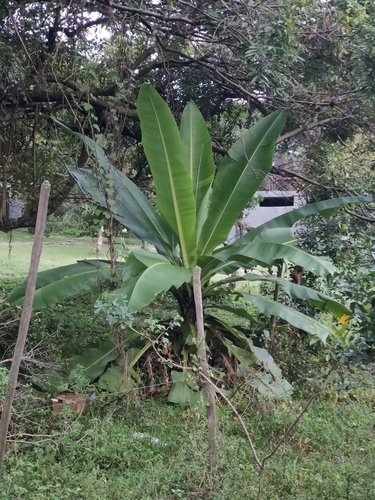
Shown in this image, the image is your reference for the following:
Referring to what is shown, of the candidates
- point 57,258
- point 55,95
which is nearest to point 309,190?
point 55,95

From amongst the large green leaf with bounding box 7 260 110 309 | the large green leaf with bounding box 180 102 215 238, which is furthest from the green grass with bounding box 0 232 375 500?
the large green leaf with bounding box 180 102 215 238

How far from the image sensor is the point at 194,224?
3.74 meters

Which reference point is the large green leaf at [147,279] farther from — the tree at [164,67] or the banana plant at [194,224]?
the tree at [164,67]

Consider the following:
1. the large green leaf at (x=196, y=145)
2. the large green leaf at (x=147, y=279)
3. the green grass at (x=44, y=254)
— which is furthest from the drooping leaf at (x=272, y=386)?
the green grass at (x=44, y=254)

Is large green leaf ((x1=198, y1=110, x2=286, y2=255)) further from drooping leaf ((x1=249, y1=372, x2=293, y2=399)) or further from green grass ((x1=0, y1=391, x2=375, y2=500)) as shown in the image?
green grass ((x1=0, y1=391, x2=375, y2=500))

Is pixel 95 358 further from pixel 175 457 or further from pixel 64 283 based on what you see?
pixel 175 457

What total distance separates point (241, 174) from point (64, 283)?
1.63 m

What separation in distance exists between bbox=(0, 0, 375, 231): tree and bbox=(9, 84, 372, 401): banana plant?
32cm

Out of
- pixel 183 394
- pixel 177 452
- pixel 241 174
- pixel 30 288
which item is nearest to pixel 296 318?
pixel 183 394

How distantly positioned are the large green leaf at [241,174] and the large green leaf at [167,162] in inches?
12.1

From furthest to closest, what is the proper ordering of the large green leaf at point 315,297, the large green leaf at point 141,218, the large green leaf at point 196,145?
the large green leaf at point 141,218 < the large green leaf at point 196,145 < the large green leaf at point 315,297

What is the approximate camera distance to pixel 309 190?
16.6ft

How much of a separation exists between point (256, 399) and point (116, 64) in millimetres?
2737

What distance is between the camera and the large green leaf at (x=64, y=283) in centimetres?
Answer: 340
